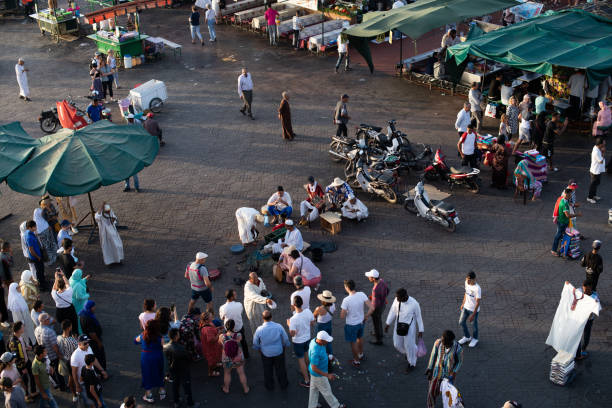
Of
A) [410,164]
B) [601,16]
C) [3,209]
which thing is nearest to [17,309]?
[3,209]

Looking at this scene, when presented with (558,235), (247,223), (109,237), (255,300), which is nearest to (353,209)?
(247,223)

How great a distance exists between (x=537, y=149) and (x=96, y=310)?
12106 mm

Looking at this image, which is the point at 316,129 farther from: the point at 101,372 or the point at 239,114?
the point at 101,372

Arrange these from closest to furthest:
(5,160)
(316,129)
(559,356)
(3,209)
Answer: (559,356)
(5,160)
(3,209)
(316,129)

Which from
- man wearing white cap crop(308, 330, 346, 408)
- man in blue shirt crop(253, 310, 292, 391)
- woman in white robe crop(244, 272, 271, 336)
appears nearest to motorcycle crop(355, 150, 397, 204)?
woman in white robe crop(244, 272, 271, 336)

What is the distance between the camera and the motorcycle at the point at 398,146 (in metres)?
18.3

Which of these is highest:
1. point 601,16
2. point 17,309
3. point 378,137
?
point 601,16

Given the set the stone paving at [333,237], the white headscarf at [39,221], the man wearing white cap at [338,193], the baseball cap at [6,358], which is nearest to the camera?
the baseball cap at [6,358]

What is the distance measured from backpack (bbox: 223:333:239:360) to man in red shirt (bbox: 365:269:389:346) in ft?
8.21

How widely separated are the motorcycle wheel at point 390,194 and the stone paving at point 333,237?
19cm

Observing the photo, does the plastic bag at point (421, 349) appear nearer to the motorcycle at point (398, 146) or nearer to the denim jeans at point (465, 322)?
the denim jeans at point (465, 322)

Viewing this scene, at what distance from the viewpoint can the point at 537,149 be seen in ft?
60.8

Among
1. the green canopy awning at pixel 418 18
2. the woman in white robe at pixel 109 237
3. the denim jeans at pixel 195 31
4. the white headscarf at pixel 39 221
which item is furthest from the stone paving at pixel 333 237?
the denim jeans at pixel 195 31

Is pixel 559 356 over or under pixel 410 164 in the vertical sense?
under
